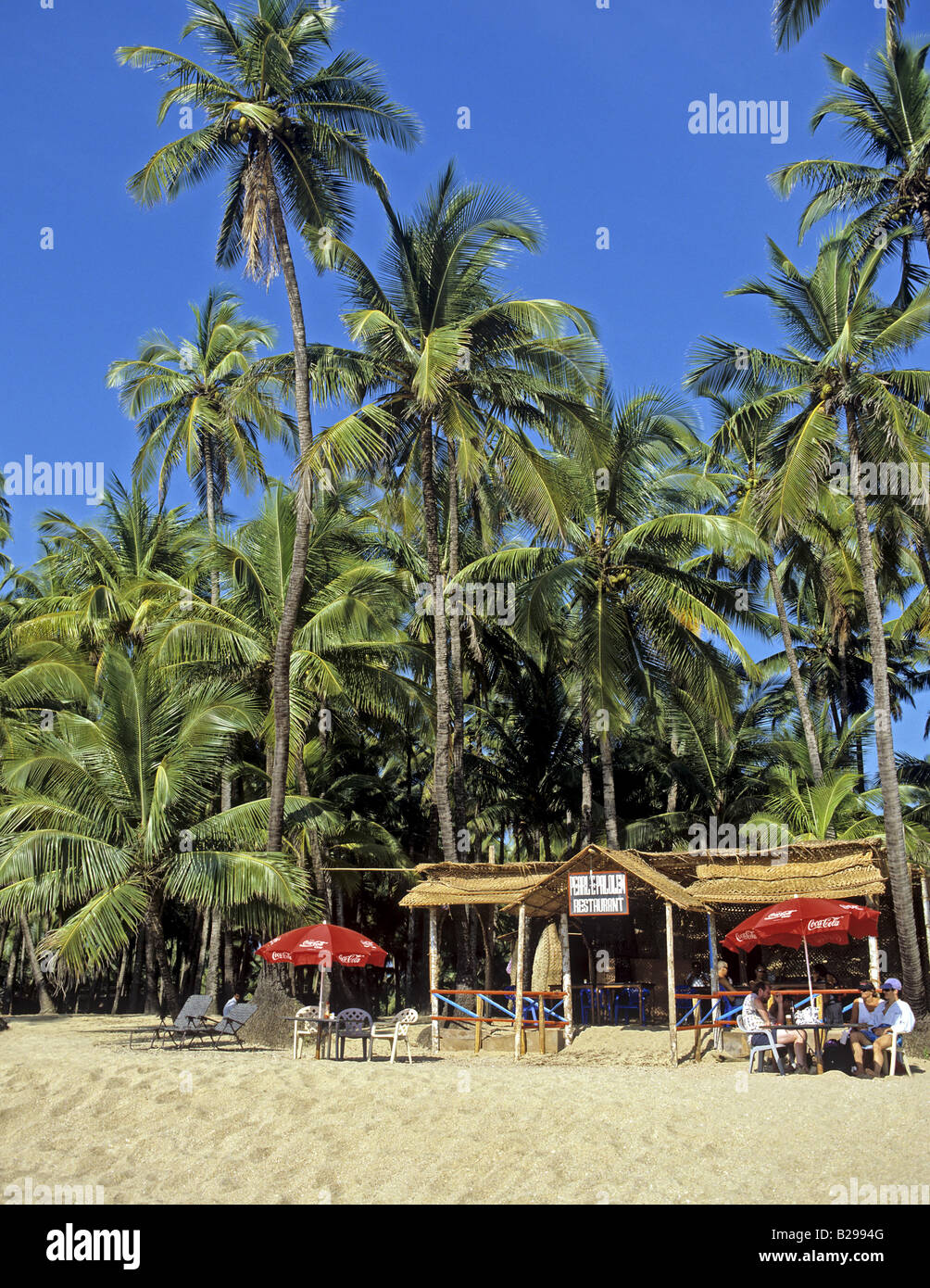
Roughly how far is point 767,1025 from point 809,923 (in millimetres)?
1351

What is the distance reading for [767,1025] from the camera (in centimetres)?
1391

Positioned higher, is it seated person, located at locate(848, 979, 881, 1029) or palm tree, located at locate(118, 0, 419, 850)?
palm tree, located at locate(118, 0, 419, 850)

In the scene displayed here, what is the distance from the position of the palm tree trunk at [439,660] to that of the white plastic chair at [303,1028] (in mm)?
3552

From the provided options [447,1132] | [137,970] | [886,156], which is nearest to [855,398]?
[886,156]

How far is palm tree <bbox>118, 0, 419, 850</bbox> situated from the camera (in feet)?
60.6

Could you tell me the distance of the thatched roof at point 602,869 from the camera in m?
15.9

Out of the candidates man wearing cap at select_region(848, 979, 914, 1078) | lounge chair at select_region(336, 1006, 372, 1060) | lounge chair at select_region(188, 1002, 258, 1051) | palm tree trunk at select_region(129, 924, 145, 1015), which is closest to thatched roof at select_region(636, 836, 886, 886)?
man wearing cap at select_region(848, 979, 914, 1078)

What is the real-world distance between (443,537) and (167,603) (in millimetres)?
7519

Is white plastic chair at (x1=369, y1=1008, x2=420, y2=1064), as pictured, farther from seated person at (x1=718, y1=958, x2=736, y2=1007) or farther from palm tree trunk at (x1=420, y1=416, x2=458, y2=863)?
seated person at (x1=718, y1=958, x2=736, y2=1007)

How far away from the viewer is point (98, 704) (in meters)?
23.5

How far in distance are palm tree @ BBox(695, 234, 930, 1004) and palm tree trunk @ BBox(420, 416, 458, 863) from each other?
571cm

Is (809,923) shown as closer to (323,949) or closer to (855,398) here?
(323,949)
